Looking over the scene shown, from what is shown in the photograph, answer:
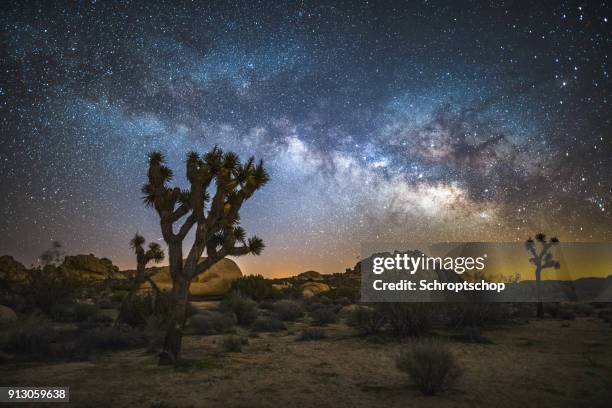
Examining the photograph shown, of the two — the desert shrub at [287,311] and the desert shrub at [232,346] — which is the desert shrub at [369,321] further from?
the desert shrub at [232,346]

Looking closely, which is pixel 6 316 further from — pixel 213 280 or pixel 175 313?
pixel 213 280

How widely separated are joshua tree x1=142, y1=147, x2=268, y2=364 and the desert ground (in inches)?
57.3

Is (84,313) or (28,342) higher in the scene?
(28,342)

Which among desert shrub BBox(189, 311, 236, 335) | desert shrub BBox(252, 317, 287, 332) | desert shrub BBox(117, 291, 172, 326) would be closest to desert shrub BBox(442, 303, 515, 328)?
desert shrub BBox(252, 317, 287, 332)

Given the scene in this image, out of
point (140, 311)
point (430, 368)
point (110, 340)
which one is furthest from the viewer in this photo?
point (140, 311)

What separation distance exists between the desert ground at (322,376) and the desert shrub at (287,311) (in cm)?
602

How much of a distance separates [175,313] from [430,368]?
5.82 m

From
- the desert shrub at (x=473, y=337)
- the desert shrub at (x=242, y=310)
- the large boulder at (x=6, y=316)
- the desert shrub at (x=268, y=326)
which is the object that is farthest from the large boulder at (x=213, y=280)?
the desert shrub at (x=473, y=337)

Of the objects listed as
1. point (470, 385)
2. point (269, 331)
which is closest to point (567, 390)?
point (470, 385)

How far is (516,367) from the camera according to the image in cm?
903

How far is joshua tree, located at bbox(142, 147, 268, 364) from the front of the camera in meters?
8.94

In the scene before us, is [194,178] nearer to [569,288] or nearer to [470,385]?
[470,385]

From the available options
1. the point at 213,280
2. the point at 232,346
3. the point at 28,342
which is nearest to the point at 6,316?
the point at 28,342

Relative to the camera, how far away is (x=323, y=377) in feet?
26.8
